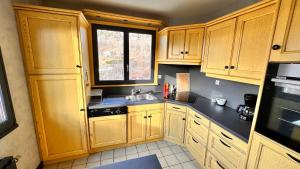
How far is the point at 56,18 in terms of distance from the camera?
1629mm

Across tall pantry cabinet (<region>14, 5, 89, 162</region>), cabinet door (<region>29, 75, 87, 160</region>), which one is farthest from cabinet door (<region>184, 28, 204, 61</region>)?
cabinet door (<region>29, 75, 87, 160</region>)

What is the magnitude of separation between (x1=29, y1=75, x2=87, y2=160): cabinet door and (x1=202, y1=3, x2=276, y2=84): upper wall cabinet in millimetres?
2003

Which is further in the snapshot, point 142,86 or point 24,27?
point 142,86

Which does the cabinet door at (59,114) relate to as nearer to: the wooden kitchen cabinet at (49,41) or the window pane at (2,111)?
the wooden kitchen cabinet at (49,41)

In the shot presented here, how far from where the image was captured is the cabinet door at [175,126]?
231cm

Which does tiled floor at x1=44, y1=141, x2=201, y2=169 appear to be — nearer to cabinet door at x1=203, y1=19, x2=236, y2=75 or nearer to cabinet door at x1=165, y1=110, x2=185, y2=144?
cabinet door at x1=165, y1=110, x2=185, y2=144

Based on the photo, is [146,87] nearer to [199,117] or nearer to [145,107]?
[145,107]

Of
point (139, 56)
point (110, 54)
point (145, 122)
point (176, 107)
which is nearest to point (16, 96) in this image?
point (110, 54)

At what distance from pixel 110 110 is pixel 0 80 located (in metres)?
1.27

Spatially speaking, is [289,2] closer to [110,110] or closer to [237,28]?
[237,28]

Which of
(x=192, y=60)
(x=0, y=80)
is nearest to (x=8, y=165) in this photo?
(x=0, y=80)

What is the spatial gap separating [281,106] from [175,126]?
5.31 feet

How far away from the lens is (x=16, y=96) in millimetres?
1520

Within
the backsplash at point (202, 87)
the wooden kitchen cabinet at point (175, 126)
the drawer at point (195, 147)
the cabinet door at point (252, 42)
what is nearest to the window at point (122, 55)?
the backsplash at point (202, 87)
